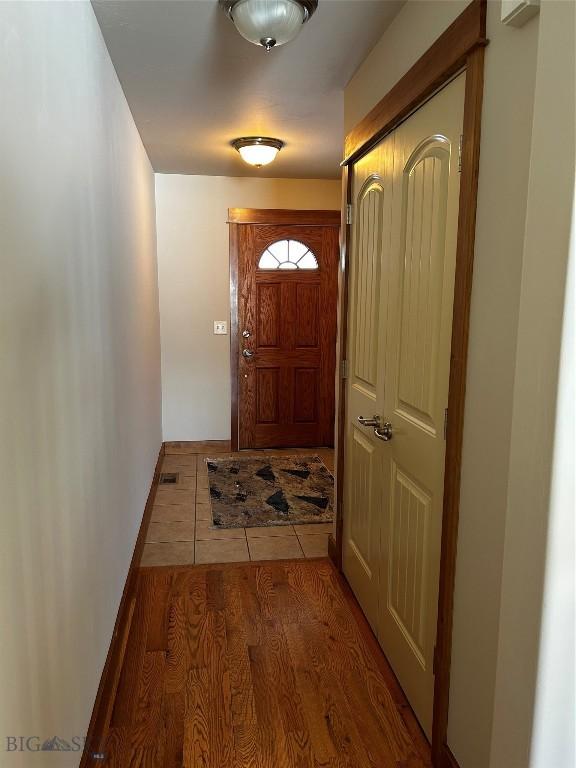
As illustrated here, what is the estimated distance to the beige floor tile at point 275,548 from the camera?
9.98ft

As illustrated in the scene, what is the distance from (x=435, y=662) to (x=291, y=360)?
11.7 ft

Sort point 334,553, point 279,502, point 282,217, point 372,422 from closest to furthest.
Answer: point 372,422, point 334,553, point 279,502, point 282,217

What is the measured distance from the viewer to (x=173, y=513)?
3.63 m

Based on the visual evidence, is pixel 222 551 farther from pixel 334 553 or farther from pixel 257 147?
pixel 257 147

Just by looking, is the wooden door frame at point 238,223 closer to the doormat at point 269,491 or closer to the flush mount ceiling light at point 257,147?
the doormat at point 269,491

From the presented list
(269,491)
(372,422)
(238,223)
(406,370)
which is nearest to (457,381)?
(406,370)

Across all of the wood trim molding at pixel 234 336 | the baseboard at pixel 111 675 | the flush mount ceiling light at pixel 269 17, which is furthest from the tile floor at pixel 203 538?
the flush mount ceiling light at pixel 269 17

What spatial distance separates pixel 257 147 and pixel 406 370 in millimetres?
2217

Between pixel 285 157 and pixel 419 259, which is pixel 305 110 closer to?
pixel 285 157

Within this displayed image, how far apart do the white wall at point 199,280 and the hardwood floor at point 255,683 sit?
2.36 metres

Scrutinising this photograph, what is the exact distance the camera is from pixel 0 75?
1.00m

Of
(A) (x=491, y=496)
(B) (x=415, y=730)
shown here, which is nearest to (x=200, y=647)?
(B) (x=415, y=730)

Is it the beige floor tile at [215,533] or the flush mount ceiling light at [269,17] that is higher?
the flush mount ceiling light at [269,17]

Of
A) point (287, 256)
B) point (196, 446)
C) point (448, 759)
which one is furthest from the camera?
point (196, 446)
